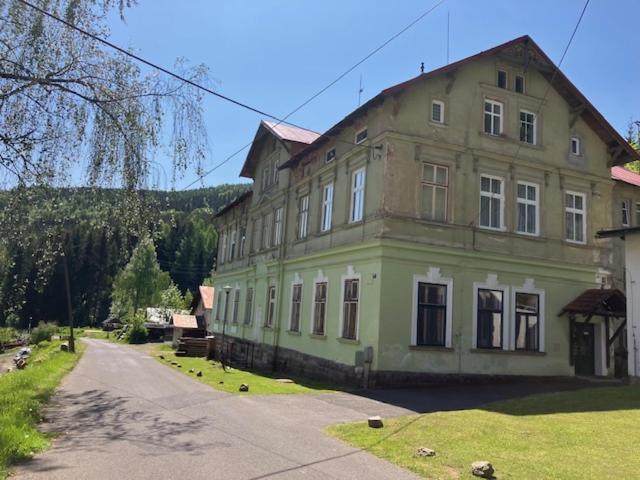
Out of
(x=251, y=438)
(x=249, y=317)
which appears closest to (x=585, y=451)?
(x=251, y=438)

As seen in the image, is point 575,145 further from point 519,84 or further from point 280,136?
point 280,136

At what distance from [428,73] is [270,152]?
13.0m

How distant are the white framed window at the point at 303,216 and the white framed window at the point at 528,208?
8.63m

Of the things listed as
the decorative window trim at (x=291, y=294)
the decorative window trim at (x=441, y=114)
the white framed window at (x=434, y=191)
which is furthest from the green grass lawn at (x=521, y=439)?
the decorative window trim at (x=291, y=294)

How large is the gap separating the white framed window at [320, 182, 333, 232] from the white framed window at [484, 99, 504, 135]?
6.22 meters

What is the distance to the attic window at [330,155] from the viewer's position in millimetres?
21484

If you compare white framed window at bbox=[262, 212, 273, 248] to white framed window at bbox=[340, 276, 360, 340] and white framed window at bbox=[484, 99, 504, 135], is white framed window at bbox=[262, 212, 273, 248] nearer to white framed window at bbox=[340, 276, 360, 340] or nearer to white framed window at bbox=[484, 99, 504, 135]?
white framed window at bbox=[340, 276, 360, 340]

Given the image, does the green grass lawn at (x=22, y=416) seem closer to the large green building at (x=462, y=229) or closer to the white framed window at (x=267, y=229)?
the large green building at (x=462, y=229)

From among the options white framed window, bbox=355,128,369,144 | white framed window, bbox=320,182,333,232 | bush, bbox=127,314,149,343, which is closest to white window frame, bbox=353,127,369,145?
white framed window, bbox=355,128,369,144

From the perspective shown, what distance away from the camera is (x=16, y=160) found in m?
11.4

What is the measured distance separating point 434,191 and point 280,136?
10406 millimetres

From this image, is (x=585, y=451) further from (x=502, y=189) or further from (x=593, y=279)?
(x=593, y=279)

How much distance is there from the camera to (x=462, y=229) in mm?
18156

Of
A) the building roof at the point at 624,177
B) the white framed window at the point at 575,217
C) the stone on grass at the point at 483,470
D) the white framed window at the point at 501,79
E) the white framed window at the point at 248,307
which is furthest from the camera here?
the white framed window at the point at 248,307
